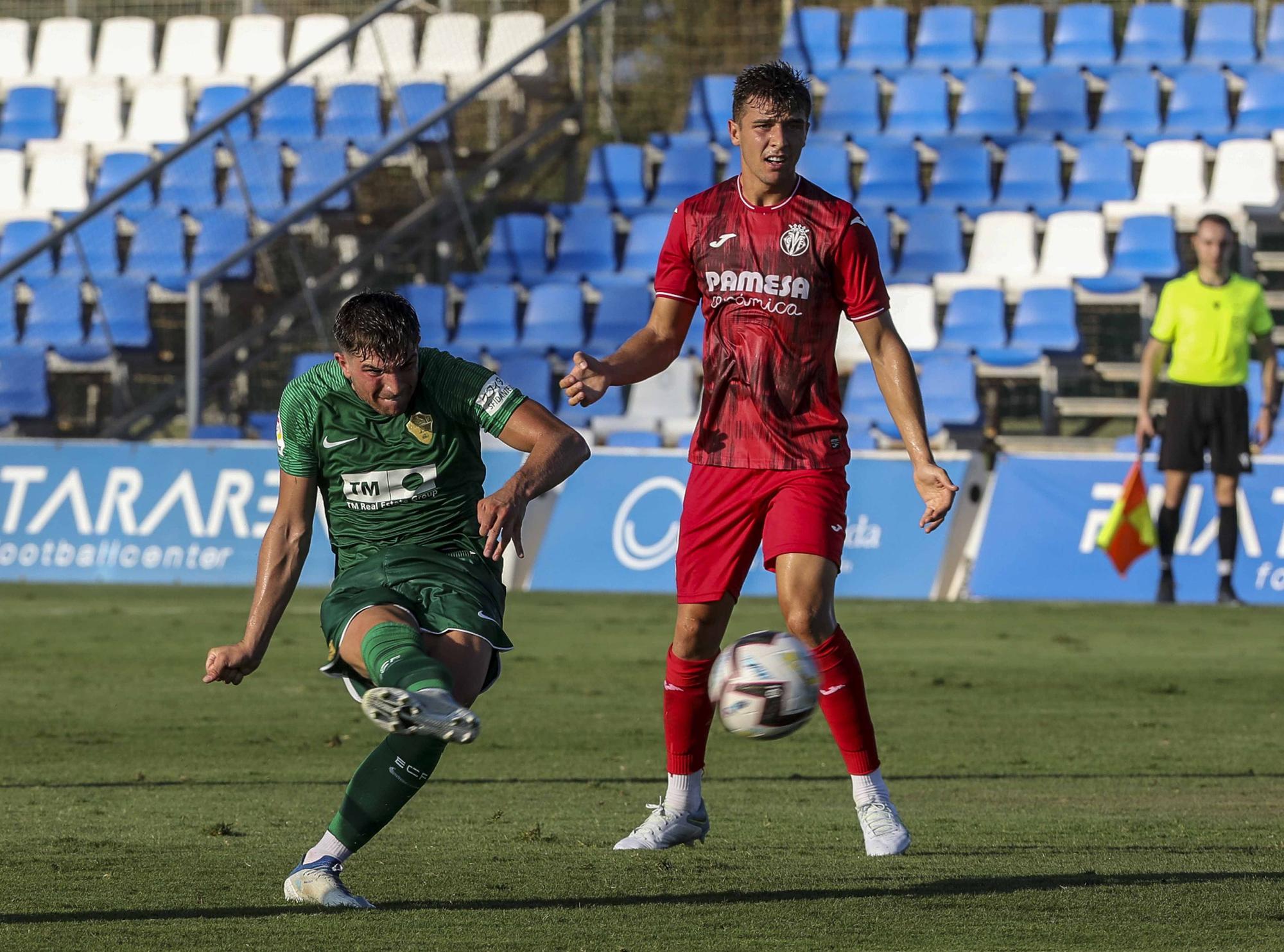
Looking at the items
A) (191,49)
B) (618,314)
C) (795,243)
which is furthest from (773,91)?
(191,49)

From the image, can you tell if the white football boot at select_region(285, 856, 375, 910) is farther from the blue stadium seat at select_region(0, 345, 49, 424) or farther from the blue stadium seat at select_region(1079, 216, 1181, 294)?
the blue stadium seat at select_region(1079, 216, 1181, 294)

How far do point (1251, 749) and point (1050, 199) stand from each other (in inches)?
546

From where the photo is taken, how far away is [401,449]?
566 centimetres

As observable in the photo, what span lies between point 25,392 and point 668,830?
14.9 metres

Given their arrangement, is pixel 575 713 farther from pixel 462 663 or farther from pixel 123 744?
pixel 462 663

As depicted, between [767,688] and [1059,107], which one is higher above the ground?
[767,688]

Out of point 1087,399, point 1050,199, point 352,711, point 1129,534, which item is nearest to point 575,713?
point 352,711

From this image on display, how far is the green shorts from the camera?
18.0 feet

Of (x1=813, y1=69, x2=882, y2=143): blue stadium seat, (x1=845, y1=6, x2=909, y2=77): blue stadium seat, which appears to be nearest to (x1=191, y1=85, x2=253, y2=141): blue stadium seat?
(x1=813, y1=69, x2=882, y2=143): blue stadium seat

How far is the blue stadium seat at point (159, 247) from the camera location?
70.9ft

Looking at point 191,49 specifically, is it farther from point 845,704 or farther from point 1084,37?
point 845,704

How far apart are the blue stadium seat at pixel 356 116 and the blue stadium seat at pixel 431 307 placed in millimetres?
1942

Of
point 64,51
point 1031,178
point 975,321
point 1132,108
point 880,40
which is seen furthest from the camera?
point 64,51

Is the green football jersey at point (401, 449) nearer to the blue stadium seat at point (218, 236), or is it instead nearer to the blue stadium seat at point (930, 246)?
the blue stadium seat at point (930, 246)
